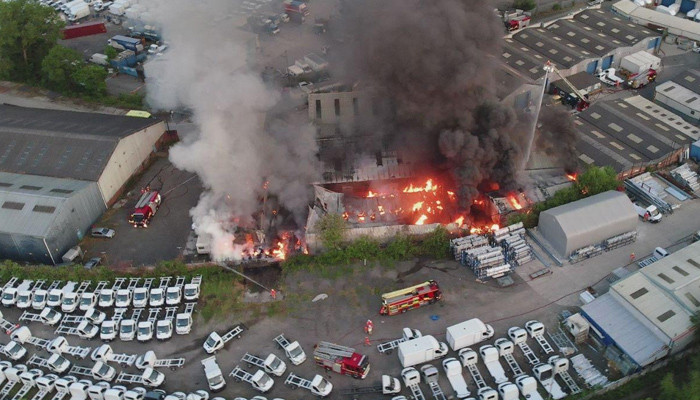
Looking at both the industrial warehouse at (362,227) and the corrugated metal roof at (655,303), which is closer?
the corrugated metal roof at (655,303)

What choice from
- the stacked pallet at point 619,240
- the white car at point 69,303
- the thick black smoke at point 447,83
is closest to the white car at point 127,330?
the white car at point 69,303

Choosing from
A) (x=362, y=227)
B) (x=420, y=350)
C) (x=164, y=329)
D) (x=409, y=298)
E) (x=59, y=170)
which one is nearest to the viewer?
(x=420, y=350)

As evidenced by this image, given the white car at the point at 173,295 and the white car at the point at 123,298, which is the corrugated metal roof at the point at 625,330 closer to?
the white car at the point at 173,295

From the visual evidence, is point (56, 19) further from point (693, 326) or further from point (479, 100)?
point (693, 326)

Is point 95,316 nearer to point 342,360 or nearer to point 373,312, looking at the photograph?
point 342,360

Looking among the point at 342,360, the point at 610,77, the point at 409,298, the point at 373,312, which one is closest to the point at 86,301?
the point at 342,360
